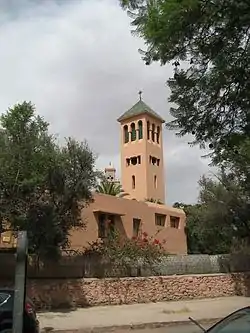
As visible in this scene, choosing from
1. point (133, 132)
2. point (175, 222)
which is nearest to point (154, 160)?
point (133, 132)

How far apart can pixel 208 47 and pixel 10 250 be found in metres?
18.4

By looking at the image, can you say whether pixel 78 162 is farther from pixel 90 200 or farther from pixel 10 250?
pixel 10 250

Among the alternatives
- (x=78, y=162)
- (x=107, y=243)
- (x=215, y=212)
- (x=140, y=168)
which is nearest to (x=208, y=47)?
(x=78, y=162)

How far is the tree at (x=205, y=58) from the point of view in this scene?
8.37 m

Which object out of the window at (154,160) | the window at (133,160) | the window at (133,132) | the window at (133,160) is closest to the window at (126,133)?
the window at (133,132)

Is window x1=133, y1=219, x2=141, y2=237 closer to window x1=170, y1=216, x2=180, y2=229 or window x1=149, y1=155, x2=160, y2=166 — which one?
window x1=170, y1=216, x2=180, y2=229

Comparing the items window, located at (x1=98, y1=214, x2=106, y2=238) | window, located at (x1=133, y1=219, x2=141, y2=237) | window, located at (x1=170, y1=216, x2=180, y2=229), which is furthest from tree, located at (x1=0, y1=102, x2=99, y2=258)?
window, located at (x1=170, y1=216, x2=180, y2=229)

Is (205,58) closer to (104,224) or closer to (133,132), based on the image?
(104,224)

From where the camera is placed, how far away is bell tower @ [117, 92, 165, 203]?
71.9 m

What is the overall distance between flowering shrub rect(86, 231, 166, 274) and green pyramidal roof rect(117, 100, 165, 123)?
167 ft

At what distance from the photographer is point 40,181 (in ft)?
66.0

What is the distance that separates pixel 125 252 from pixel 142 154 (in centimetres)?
4834

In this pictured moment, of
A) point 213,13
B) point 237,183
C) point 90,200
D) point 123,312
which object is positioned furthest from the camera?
point 237,183

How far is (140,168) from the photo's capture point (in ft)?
238
